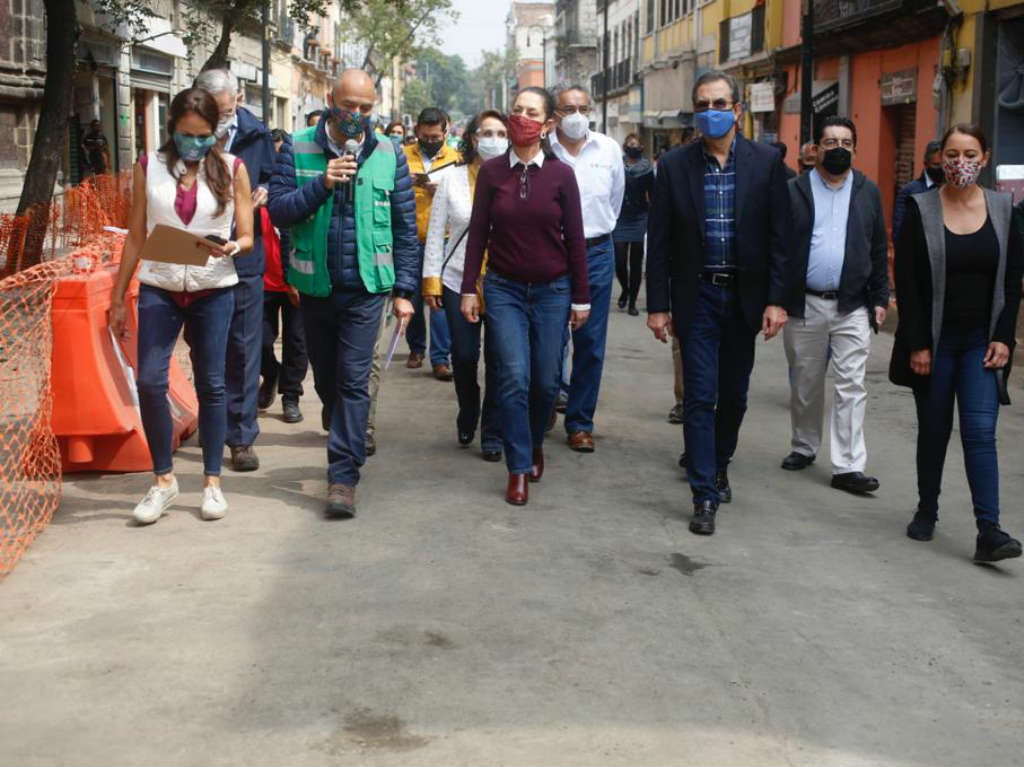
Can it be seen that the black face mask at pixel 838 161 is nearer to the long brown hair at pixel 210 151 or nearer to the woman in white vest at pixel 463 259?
the woman in white vest at pixel 463 259

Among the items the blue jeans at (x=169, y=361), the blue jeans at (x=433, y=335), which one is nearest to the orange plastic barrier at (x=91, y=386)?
the blue jeans at (x=169, y=361)

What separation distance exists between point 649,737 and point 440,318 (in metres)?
6.52

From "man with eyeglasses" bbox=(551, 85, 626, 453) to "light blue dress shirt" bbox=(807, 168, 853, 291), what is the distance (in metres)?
1.24

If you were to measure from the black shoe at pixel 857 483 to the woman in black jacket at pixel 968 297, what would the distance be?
109cm

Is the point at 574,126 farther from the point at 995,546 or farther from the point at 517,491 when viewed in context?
the point at 995,546

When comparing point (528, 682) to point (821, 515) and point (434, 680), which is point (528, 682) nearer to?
point (434, 680)

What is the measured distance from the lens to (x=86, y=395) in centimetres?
692

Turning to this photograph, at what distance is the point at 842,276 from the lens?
733 centimetres

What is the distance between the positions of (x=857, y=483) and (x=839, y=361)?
65 centimetres

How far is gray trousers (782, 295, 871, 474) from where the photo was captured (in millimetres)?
7328

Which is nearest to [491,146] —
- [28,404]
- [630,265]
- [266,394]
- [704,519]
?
[266,394]

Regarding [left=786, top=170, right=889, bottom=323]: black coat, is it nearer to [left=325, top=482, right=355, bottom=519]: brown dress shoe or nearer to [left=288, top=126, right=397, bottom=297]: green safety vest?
[left=288, top=126, right=397, bottom=297]: green safety vest

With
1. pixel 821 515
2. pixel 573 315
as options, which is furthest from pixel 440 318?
pixel 821 515

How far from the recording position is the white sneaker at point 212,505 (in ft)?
20.6
